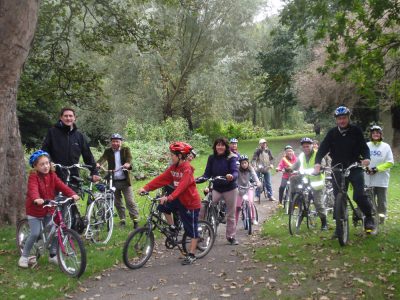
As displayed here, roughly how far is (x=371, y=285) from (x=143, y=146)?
2036cm

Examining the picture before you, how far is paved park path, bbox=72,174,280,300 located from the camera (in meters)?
6.07

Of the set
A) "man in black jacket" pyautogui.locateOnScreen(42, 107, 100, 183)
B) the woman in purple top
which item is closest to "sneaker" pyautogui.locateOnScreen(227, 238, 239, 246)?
the woman in purple top

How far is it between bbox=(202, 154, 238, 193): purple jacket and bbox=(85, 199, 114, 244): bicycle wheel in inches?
81.5

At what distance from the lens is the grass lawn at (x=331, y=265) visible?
19.1 ft

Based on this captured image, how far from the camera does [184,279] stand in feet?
22.0

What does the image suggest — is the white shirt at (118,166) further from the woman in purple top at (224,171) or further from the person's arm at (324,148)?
the person's arm at (324,148)

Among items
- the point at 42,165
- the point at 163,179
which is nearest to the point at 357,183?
the point at 163,179

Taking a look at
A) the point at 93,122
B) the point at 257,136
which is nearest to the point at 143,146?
Answer: the point at 93,122

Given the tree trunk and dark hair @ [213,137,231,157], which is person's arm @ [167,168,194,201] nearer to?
dark hair @ [213,137,231,157]

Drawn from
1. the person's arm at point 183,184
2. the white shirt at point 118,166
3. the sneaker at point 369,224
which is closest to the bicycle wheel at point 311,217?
the sneaker at point 369,224

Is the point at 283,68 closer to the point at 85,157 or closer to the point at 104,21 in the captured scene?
the point at 104,21

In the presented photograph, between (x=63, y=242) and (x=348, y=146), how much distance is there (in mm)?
4977

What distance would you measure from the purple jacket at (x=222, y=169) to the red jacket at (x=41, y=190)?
274 centimetres

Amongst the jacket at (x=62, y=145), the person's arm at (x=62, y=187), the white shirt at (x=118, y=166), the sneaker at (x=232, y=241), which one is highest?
the jacket at (x=62, y=145)
